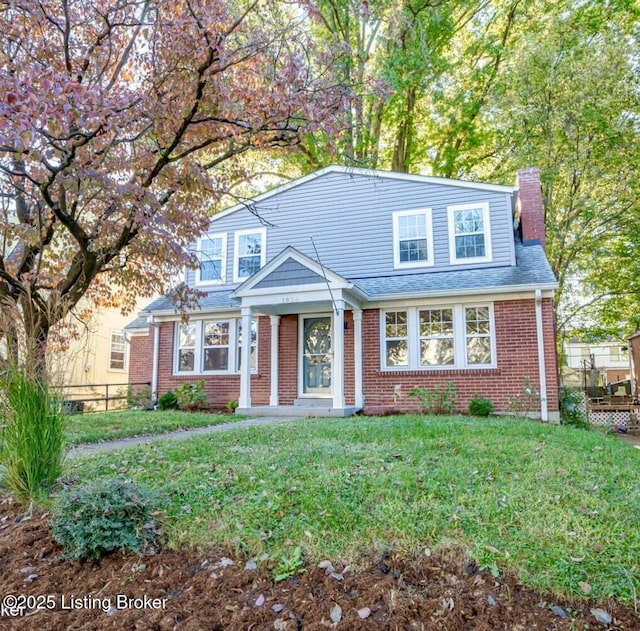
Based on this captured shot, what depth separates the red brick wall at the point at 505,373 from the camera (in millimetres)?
9961

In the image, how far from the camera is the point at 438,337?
1088 centimetres

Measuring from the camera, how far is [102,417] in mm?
9711

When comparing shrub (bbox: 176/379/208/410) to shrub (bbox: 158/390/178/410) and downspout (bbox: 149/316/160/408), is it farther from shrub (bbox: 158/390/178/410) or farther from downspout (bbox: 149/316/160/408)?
downspout (bbox: 149/316/160/408)

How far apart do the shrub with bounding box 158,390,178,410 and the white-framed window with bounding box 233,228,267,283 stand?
11.9 feet

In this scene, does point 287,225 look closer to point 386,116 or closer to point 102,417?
point 102,417

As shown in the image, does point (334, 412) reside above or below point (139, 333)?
below

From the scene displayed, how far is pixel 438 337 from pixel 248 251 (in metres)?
5.95

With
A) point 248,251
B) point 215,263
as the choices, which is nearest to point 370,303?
point 248,251

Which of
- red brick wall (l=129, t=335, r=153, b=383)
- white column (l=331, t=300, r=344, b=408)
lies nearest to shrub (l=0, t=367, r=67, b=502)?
white column (l=331, t=300, r=344, b=408)

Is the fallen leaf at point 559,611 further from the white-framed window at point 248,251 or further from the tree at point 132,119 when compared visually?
the white-framed window at point 248,251

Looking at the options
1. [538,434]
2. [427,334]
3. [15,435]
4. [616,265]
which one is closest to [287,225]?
[427,334]

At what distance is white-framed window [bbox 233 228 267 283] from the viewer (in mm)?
13383

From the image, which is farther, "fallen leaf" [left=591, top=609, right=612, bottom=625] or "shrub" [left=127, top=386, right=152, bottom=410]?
"shrub" [left=127, top=386, right=152, bottom=410]

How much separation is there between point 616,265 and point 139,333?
1813 centimetres
